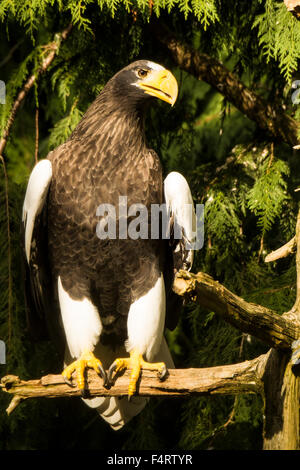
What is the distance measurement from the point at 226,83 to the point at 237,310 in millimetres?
1629

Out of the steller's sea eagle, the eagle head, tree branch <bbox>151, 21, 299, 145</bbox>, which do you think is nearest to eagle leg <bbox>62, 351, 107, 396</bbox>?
the steller's sea eagle

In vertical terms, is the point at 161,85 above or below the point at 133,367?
above

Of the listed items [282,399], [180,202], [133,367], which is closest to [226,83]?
[180,202]

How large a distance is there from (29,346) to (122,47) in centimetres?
156

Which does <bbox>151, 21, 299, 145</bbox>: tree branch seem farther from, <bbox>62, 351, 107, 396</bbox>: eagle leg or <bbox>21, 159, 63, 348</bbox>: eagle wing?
<bbox>62, 351, 107, 396</bbox>: eagle leg

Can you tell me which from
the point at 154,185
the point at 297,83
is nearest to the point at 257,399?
the point at 154,185

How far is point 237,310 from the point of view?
2219 millimetres

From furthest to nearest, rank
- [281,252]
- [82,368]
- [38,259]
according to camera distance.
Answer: [38,259], [82,368], [281,252]

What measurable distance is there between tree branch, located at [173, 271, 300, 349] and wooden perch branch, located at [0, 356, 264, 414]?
0.14 metres

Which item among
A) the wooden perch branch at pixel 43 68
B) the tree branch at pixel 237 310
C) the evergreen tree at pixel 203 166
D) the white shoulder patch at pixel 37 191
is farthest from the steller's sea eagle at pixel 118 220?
the tree branch at pixel 237 310

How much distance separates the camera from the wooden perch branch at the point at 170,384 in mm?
2375

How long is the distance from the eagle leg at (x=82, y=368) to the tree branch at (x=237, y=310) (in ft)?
2.43

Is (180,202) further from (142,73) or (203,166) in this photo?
(203,166)
